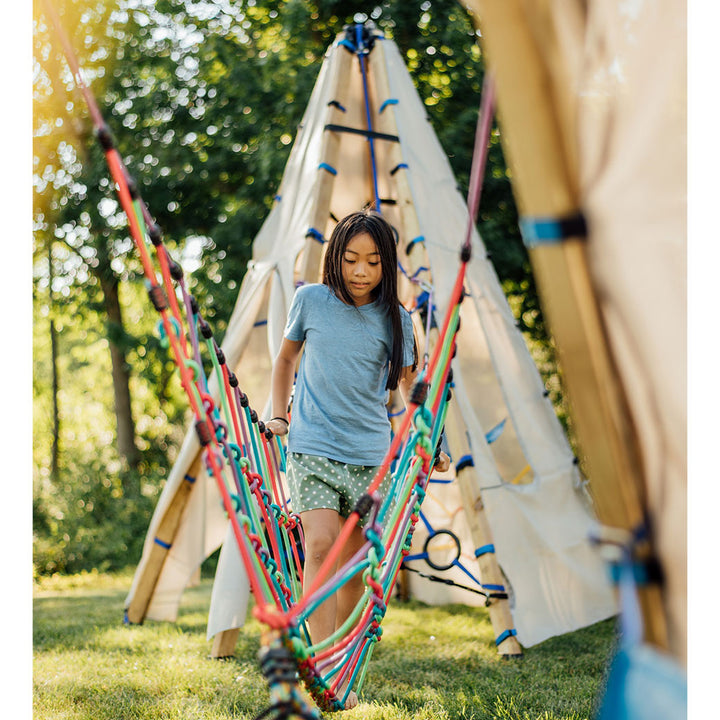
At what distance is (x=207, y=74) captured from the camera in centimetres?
623

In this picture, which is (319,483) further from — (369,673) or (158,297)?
(369,673)

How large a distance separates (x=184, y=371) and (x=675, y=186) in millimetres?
739

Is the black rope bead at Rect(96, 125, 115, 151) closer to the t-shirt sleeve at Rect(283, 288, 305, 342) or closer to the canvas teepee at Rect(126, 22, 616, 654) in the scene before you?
the t-shirt sleeve at Rect(283, 288, 305, 342)

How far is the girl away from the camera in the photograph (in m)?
1.77

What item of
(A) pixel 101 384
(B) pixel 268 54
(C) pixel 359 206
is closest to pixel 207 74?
(B) pixel 268 54

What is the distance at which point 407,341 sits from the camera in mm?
1940

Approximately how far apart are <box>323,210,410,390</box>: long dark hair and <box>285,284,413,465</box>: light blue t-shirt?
0.02 meters

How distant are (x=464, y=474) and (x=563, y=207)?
1.82 m

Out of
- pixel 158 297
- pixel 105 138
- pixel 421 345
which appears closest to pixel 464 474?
pixel 421 345

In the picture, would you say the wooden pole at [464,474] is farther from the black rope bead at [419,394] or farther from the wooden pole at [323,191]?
the black rope bead at [419,394]

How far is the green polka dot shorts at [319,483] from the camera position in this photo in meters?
1.76

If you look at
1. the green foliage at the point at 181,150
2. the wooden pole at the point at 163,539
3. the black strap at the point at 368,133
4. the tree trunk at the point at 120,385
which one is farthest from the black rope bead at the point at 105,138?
the tree trunk at the point at 120,385
